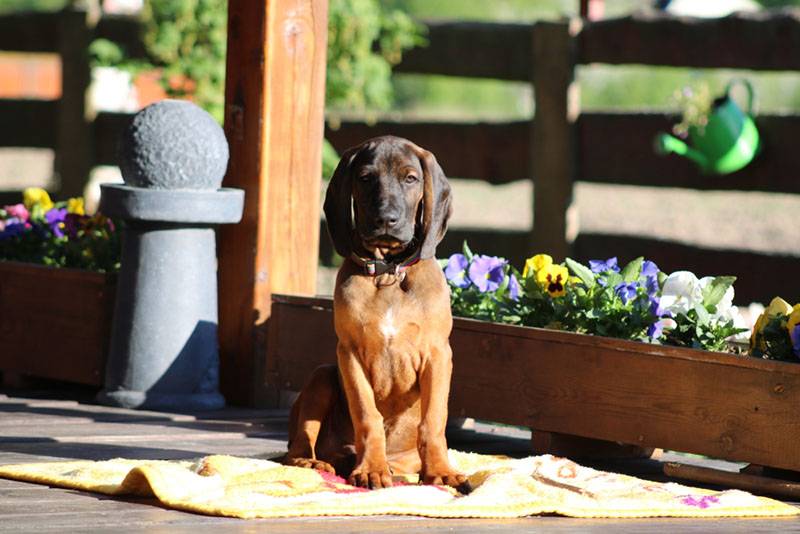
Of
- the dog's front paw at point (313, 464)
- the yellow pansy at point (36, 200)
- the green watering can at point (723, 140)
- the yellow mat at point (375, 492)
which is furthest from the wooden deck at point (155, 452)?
the green watering can at point (723, 140)

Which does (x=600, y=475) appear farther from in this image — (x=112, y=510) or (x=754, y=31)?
(x=754, y=31)

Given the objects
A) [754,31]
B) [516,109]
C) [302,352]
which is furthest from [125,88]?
[516,109]

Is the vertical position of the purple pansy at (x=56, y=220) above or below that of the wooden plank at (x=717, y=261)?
above

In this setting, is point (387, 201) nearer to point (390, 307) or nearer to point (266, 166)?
point (390, 307)

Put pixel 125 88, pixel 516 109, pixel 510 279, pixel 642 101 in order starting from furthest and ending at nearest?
pixel 516 109
pixel 642 101
pixel 125 88
pixel 510 279

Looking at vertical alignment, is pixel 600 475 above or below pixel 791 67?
below

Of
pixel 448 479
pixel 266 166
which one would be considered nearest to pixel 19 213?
pixel 266 166

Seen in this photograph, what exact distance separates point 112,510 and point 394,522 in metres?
0.73

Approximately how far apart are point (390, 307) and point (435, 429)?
0.36 metres

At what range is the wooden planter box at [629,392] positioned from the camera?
4289mm

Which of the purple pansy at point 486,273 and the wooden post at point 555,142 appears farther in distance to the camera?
the wooden post at point 555,142

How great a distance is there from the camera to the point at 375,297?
4.09 metres

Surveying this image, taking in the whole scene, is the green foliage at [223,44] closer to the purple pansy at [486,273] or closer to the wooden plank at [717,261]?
the wooden plank at [717,261]

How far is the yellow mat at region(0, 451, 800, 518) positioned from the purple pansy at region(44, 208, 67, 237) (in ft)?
7.44
